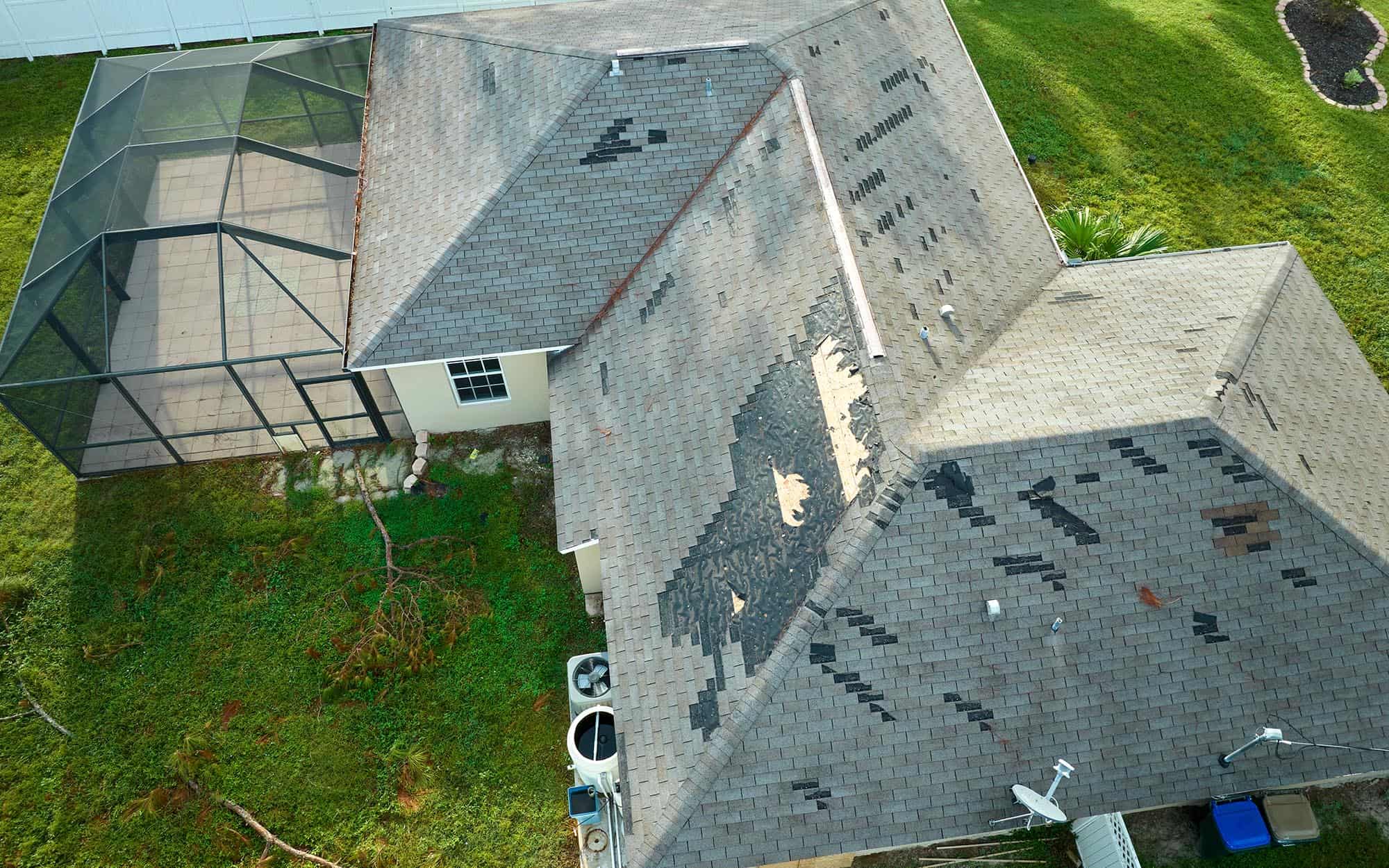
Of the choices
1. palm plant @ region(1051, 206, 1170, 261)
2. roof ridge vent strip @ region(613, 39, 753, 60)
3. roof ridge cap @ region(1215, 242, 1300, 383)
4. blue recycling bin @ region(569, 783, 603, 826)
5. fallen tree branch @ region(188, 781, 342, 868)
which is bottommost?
fallen tree branch @ region(188, 781, 342, 868)

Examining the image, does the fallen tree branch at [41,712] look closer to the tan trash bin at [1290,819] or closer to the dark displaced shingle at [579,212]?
the dark displaced shingle at [579,212]

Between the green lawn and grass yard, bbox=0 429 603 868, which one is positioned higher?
grass yard, bbox=0 429 603 868

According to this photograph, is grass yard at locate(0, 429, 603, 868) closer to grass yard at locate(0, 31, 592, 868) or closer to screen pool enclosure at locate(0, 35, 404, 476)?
grass yard at locate(0, 31, 592, 868)

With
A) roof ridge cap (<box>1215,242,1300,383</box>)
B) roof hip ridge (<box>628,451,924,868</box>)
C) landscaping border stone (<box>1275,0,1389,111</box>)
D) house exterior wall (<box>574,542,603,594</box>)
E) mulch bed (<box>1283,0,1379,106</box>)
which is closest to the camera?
roof hip ridge (<box>628,451,924,868</box>)

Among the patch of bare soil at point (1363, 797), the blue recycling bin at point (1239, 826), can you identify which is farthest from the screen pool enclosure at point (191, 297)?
the patch of bare soil at point (1363, 797)

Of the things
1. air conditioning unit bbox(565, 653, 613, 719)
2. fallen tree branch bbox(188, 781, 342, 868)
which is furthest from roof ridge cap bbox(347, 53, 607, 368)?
fallen tree branch bbox(188, 781, 342, 868)

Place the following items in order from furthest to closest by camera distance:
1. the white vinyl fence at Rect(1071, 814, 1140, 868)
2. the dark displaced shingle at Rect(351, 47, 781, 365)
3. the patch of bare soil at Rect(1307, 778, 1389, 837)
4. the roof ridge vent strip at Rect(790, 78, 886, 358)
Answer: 1. the dark displaced shingle at Rect(351, 47, 781, 365)
2. the patch of bare soil at Rect(1307, 778, 1389, 837)
3. the white vinyl fence at Rect(1071, 814, 1140, 868)
4. the roof ridge vent strip at Rect(790, 78, 886, 358)

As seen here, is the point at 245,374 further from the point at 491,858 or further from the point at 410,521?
the point at 491,858
